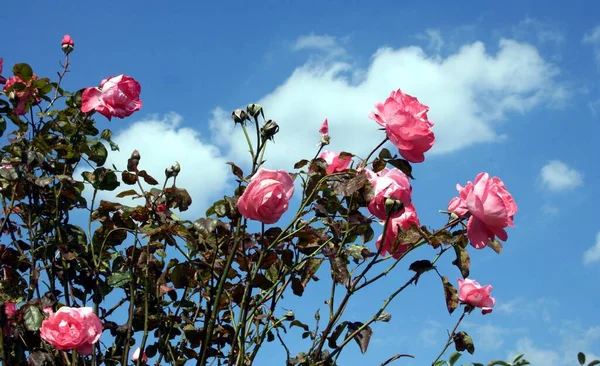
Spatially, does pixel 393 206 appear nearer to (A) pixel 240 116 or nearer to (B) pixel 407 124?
(B) pixel 407 124

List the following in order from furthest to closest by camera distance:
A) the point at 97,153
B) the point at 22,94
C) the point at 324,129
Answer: the point at 22,94
the point at 97,153
the point at 324,129

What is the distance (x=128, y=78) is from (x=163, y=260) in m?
0.71

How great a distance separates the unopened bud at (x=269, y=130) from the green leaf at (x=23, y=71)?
1.30 meters

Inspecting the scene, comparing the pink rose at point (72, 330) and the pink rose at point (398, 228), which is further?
the pink rose at point (72, 330)

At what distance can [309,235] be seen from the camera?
7.16 feet

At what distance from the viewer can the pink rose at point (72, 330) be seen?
2191 mm

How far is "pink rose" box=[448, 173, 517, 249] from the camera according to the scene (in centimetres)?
199

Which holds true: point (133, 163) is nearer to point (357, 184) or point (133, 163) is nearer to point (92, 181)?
point (92, 181)

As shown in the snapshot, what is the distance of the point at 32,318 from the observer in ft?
7.64

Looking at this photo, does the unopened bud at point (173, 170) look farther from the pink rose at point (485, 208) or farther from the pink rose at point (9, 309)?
the pink rose at point (485, 208)

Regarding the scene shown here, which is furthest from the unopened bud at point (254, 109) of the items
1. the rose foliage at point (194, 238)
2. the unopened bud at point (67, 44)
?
the unopened bud at point (67, 44)

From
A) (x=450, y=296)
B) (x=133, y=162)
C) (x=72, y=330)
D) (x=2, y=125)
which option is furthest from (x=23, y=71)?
(x=450, y=296)

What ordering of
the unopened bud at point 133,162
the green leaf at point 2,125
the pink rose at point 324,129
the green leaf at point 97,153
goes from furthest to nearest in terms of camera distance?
1. the green leaf at point 2,125
2. the green leaf at point 97,153
3. the unopened bud at point 133,162
4. the pink rose at point 324,129

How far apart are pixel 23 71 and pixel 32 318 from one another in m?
1.08
